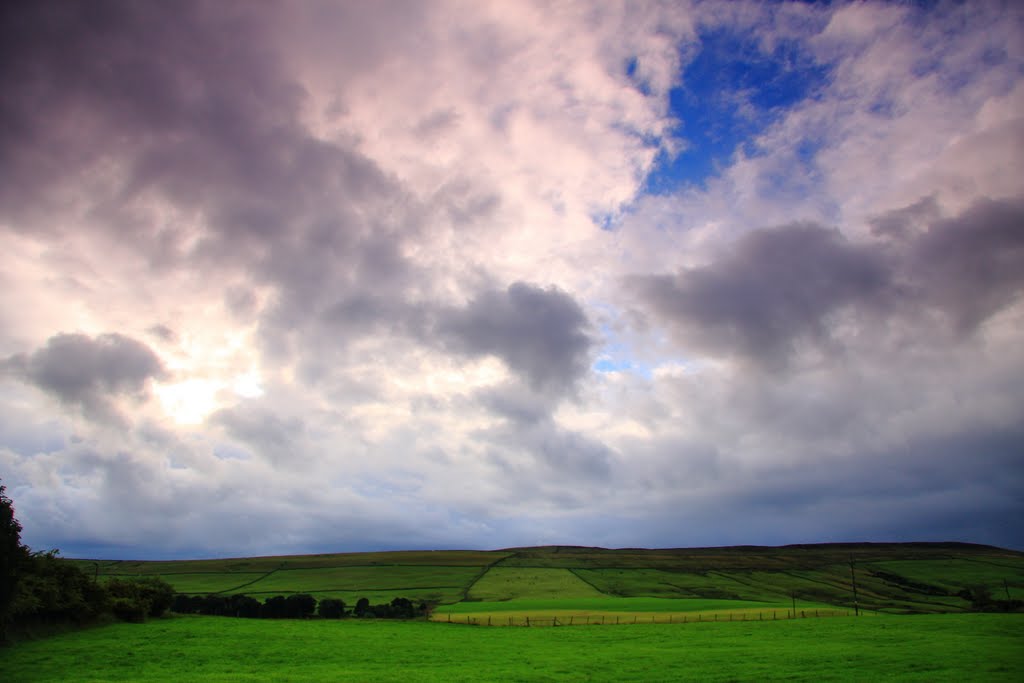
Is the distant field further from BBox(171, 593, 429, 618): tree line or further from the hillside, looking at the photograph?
the hillside

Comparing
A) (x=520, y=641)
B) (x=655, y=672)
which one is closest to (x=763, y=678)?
(x=655, y=672)

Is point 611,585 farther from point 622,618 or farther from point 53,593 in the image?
point 53,593

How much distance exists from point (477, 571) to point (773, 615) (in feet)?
372

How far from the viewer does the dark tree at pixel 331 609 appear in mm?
115500

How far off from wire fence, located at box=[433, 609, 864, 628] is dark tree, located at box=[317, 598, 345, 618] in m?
22.7

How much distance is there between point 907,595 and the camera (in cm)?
16175

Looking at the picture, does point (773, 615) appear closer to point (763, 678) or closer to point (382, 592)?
point (763, 678)

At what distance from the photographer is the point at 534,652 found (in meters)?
60.6

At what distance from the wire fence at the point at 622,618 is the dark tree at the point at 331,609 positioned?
22.7 metres

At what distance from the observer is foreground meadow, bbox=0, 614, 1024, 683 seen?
46062mm

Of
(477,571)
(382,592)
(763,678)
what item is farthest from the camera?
(477,571)

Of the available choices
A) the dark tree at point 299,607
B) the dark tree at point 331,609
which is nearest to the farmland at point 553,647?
the dark tree at point 331,609

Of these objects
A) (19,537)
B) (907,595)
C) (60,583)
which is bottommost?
(907,595)

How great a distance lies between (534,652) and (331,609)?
70.2 m
